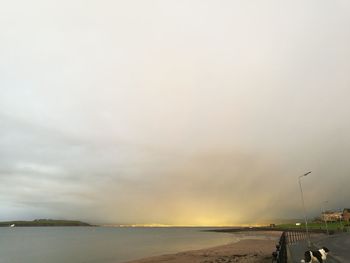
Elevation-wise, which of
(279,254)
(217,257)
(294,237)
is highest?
(294,237)

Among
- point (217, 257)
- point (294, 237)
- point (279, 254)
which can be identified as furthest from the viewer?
point (294, 237)

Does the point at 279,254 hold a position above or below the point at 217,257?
above

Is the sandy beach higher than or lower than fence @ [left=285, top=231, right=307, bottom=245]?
lower

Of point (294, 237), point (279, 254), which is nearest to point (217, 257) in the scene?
point (294, 237)

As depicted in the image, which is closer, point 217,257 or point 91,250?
point 217,257

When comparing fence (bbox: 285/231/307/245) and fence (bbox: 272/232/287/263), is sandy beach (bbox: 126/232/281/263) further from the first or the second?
fence (bbox: 272/232/287/263)

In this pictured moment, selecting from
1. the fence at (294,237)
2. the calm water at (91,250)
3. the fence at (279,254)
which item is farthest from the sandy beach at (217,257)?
the fence at (279,254)

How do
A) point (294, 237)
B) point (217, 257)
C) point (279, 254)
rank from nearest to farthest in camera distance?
point (279, 254) < point (217, 257) < point (294, 237)

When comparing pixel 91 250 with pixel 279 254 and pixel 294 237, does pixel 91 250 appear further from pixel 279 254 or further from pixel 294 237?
pixel 279 254

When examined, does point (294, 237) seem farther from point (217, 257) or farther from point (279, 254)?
point (279, 254)

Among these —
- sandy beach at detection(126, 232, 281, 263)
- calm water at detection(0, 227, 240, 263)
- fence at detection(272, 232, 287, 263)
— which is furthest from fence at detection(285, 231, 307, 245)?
fence at detection(272, 232, 287, 263)

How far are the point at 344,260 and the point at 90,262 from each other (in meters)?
38.1

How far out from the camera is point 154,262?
153 feet

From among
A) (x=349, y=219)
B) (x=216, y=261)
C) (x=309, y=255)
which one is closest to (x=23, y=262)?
(x=216, y=261)
